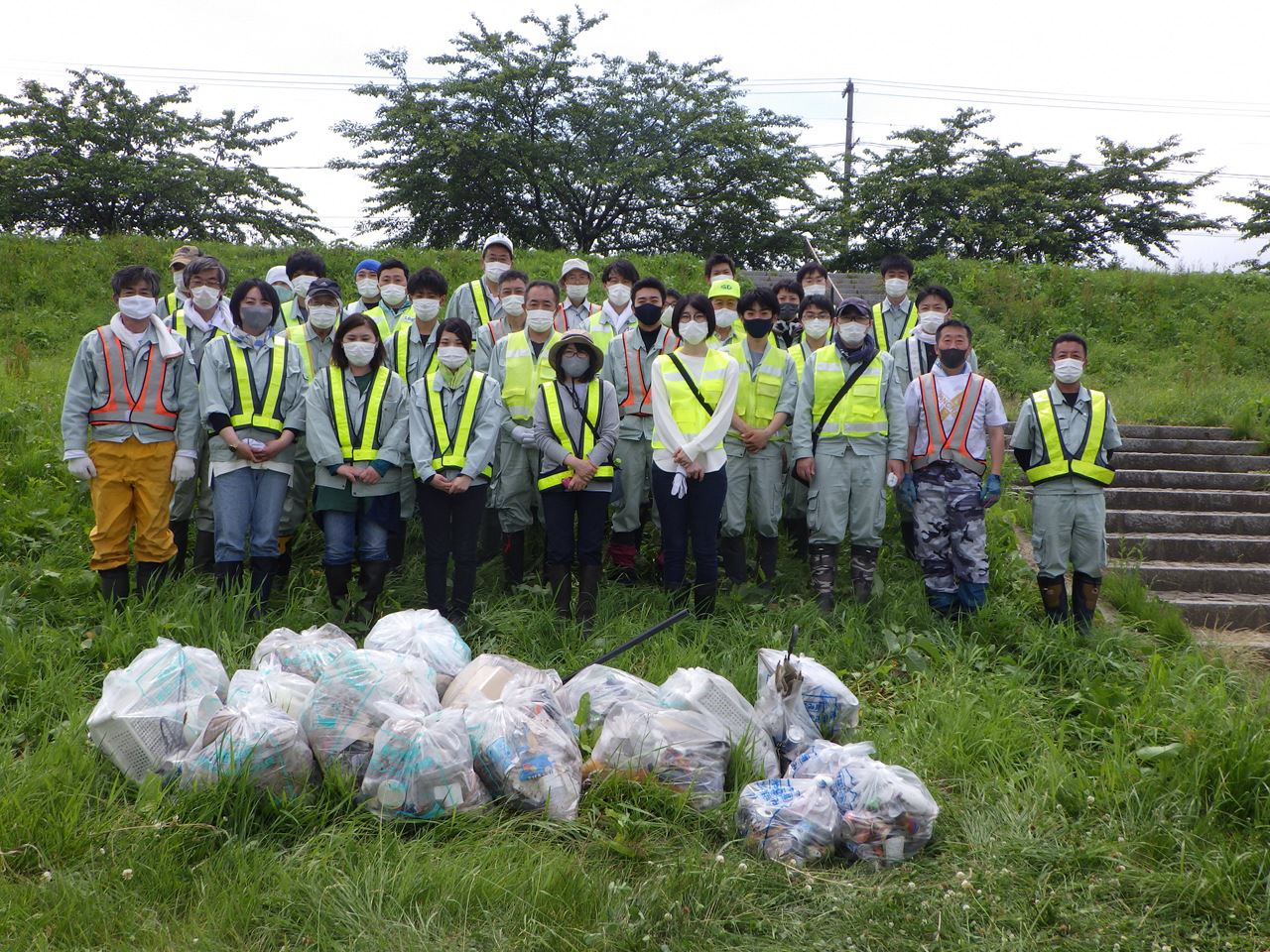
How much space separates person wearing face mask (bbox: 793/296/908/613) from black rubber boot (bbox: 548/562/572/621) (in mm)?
1634


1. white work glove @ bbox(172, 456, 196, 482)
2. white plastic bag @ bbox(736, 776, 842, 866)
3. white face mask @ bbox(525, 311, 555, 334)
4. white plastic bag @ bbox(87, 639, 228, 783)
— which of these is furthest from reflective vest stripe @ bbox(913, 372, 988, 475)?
white work glove @ bbox(172, 456, 196, 482)

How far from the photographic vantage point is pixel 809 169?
76.0ft

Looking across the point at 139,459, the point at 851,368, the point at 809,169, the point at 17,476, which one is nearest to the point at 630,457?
the point at 851,368

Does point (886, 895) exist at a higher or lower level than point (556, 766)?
lower

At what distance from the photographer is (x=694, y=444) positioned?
596cm

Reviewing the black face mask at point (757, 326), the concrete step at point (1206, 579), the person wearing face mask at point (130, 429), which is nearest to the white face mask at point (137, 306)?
the person wearing face mask at point (130, 429)

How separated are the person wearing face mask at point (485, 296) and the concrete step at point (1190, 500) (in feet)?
18.3

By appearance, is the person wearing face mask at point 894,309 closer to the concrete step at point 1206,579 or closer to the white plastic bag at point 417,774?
the concrete step at point 1206,579

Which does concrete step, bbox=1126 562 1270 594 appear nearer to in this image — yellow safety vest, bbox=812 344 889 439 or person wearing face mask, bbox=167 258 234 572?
yellow safety vest, bbox=812 344 889 439

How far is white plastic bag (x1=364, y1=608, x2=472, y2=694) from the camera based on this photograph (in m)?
4.75

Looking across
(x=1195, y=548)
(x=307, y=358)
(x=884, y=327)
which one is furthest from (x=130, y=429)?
(x=1195, y=548)

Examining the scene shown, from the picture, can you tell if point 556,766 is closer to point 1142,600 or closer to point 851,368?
point 851,368

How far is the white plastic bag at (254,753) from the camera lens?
12.4 ft

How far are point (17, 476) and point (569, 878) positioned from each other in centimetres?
622
